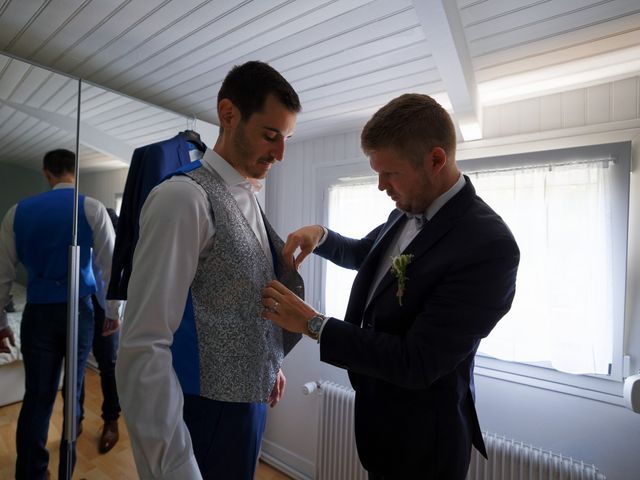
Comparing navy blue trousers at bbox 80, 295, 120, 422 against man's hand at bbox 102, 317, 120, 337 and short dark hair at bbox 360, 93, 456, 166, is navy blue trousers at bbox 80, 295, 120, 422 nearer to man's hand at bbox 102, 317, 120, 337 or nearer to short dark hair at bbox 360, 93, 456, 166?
man's hand at bbox 102, 317, 120, 337

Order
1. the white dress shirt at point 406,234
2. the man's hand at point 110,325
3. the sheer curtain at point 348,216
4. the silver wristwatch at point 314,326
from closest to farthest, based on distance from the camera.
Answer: the silver wristwatch at point 314,326, the white dress shirt at point 406,234, the man's hand at point 110,325, the sheer curtain at point 348,216

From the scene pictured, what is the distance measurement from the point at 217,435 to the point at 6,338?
1438 millimetres

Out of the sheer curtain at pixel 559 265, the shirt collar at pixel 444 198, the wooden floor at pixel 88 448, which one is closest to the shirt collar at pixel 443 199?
the shirt collar at pixel 444 198

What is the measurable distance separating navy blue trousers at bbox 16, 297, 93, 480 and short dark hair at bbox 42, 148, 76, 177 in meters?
0.64

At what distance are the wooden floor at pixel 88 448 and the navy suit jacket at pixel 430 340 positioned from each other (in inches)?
68.0

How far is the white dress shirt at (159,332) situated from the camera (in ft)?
2.19

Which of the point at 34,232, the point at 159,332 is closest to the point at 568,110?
the point at 159,332

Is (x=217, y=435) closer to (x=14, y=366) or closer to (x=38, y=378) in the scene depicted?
(x=38, y=378)

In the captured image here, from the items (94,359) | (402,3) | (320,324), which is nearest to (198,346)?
(320,324)

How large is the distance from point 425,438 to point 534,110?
1690 mm

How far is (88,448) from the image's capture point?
2.16 m

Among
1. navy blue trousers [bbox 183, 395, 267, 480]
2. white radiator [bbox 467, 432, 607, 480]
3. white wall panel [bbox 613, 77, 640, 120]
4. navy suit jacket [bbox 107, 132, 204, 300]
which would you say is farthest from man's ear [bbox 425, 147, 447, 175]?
white radiator [bbox 467, 432, 607, 480]

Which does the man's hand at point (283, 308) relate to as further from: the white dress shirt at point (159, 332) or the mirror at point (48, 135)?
the mirror at point (48, 135)

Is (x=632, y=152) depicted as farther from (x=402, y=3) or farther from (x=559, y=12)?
(x=402, y=3)
